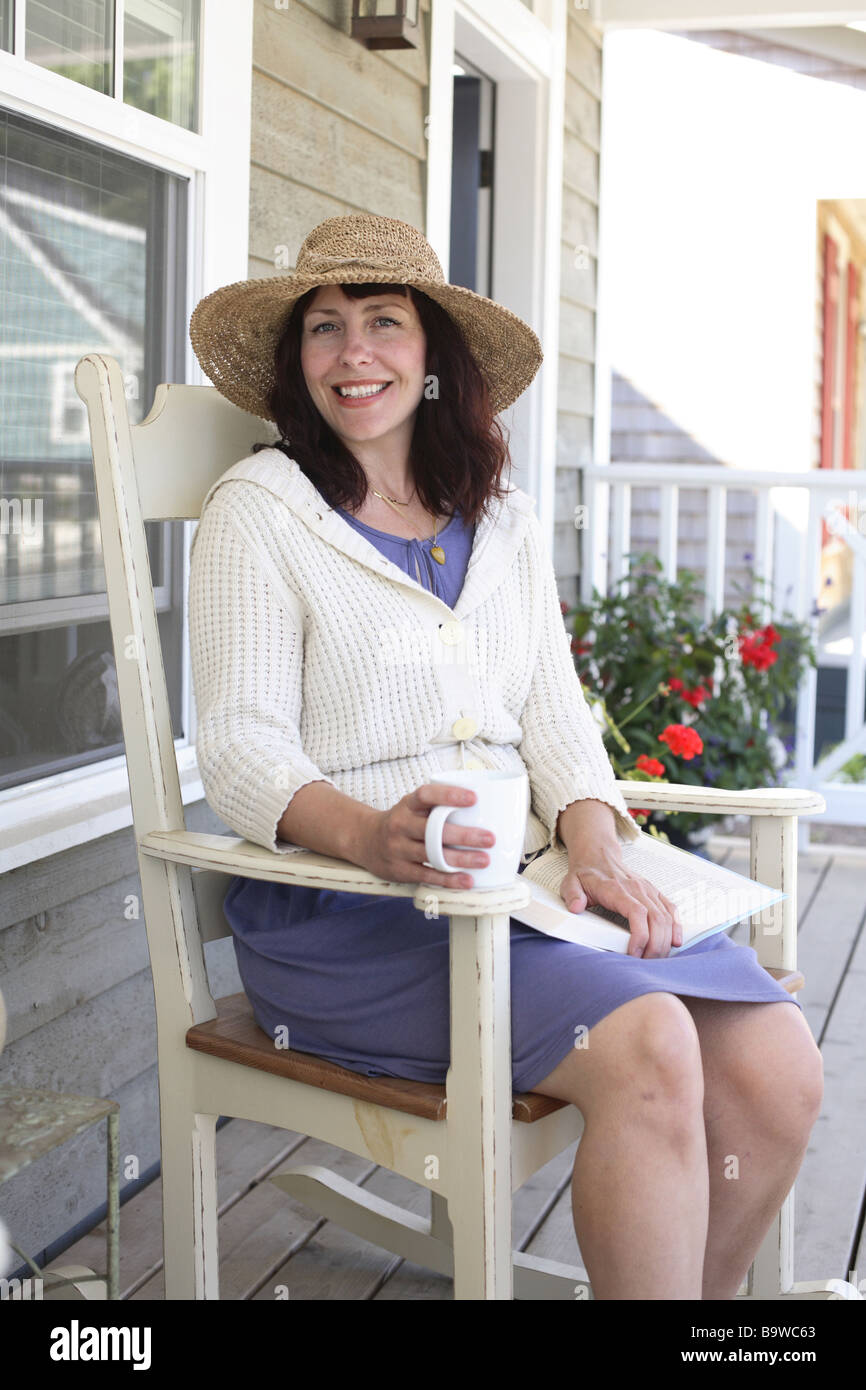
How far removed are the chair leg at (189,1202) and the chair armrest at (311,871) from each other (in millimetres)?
293

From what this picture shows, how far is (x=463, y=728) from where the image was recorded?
1.68 meters

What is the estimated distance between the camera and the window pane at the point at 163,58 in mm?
1982

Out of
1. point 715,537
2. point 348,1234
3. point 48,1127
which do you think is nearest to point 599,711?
point 715,537

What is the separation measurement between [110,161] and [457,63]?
7.01ft

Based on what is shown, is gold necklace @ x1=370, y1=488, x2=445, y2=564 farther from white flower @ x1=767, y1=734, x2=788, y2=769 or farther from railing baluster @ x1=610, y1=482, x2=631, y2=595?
railing baluster @ x1=610, y1=482, x2=631, y2=595

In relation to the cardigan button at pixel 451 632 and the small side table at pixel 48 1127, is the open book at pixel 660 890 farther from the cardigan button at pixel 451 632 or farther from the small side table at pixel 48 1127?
the small side table at pixel 48 1127

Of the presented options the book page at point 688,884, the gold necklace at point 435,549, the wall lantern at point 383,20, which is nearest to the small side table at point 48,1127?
the book page at point 688,884

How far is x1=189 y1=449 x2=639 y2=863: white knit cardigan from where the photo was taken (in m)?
1.54

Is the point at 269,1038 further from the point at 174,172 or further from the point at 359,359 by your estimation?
the point at 174,172

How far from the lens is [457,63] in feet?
12.5

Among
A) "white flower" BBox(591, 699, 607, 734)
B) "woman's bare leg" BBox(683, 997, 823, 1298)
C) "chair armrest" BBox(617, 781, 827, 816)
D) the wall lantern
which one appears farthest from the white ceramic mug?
"white flower" BBox(591, 699, 607, 734)
